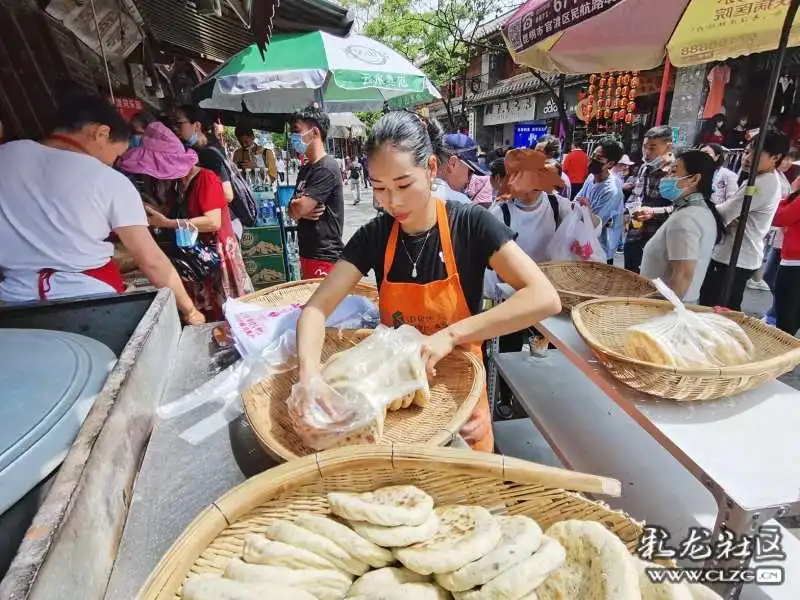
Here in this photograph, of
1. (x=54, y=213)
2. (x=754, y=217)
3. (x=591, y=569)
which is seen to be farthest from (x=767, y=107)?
(x=54, y=213)

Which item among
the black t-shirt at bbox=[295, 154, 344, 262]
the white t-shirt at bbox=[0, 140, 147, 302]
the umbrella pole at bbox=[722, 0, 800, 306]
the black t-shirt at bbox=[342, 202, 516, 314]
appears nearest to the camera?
the black t-shirt at bbox=[342, 202, 516, 314]

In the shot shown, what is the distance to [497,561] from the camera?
0.85m

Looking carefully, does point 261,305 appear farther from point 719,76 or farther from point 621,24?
point 719,76

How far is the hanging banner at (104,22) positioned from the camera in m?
3.00

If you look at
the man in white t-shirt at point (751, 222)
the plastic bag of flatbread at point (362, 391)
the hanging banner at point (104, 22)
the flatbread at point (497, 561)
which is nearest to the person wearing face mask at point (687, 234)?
the man in white t-shirt at point (751, 222)

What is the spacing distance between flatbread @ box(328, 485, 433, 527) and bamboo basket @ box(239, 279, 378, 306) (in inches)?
50.2

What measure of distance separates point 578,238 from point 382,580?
2.55 metres

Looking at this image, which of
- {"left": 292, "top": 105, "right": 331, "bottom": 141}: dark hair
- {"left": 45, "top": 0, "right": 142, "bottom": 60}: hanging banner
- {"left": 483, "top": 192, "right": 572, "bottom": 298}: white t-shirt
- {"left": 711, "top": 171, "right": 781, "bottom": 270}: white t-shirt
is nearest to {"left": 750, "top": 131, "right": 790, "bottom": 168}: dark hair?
Answer: {"left": 711, "top": 171, "right": 781, "bottom": 270}: white t-shirt

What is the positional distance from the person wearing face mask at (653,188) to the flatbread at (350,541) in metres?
4.43

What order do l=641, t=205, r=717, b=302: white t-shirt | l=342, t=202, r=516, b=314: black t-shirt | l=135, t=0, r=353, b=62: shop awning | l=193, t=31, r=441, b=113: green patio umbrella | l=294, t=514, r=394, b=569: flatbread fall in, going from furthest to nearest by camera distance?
l=193, t=31, r=441, b=113: green patio umbrella, l=135, t=0, r=353, b=62: shop awning, l=641, t=205, r=717, b=302: white t-shirt, l=342, t=202, r=516, b=314: black t-shirt, l=294, t=514, r=394, b=569: flatbread

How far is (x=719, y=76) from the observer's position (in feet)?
22.7

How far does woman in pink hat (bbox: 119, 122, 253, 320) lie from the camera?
2992 millimetres

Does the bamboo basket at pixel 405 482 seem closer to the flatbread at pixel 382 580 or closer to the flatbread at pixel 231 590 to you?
the flatbread at pixel 231 590

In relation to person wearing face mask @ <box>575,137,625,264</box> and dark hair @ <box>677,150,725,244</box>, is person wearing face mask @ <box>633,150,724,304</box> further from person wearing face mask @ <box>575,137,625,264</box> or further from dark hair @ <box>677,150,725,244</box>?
person wearing face mask @ <box>575,137,625,264</box>
